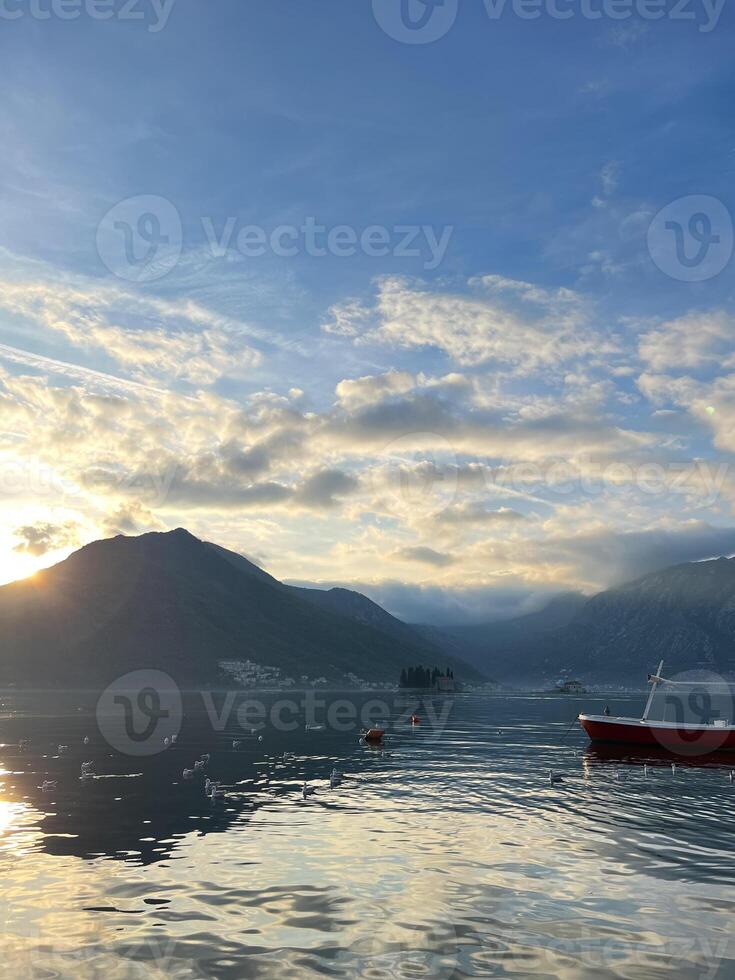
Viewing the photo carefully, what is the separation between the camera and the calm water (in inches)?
944

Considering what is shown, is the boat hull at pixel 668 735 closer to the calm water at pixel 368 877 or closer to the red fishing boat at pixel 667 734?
the red fishing boat at pixel 667 734

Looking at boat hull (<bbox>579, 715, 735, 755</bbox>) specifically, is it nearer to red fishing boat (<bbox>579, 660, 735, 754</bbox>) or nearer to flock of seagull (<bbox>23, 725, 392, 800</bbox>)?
red fishing boat (<bbox>579, 660, 735, 754</bbox>)

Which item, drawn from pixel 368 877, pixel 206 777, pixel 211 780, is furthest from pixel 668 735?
pixel 368 877

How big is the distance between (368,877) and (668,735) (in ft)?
252

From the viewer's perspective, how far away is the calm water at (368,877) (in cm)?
2398

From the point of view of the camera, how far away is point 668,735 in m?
97.7

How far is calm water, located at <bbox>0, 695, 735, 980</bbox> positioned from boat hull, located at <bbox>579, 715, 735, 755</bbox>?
1163 inches

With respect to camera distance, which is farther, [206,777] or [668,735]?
[668,735]

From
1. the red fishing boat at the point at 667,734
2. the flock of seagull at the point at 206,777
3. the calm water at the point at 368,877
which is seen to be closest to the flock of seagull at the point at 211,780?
the flock of seagull at the point at 206,777

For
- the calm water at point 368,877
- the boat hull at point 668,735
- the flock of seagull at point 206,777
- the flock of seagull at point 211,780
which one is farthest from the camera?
the boat hull at point 668,735

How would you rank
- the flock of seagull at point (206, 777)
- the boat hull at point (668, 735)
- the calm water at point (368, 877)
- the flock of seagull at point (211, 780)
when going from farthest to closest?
1. the boat hull at point (668, 735)
2. the flock of seagull at point (211, 780)
3. the flock of seagull at point (206, 777)
4. the calm water at point (368, 877)

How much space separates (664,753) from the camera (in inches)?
3716

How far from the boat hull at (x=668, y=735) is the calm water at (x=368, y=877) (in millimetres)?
29545

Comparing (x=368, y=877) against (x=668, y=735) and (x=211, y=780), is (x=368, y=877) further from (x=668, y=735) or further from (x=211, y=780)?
(x=668, y=735)
